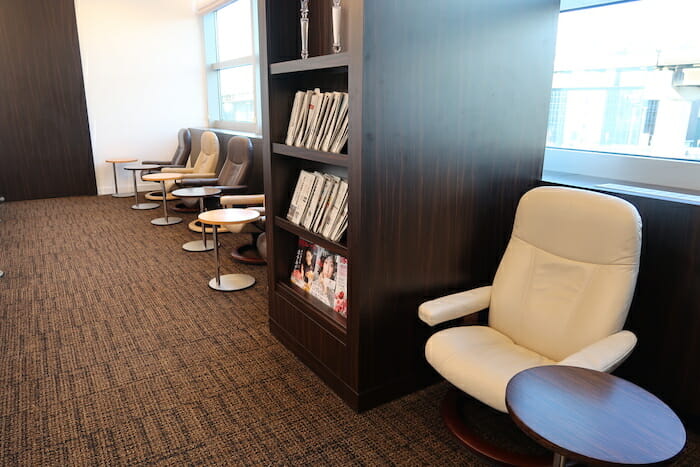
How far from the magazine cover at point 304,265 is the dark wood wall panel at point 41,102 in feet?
17.3

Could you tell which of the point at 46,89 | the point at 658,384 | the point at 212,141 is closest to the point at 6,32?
the point at 46,89

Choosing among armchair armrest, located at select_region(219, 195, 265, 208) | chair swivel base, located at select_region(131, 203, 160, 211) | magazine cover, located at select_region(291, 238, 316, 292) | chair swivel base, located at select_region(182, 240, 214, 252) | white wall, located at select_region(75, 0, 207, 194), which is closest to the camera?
magazine cover, located at select_region(291, 238, 316, 292)

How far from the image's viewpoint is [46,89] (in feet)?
20.2

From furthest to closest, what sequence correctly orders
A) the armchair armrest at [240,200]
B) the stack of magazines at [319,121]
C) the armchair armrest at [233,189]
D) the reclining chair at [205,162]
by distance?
the reclining chair at [205,162] < the armchair armrest at [233,189] < the armchair armrest at [240,200] < the stack of magazines at [319,121]

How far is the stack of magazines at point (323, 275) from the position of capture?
224cm

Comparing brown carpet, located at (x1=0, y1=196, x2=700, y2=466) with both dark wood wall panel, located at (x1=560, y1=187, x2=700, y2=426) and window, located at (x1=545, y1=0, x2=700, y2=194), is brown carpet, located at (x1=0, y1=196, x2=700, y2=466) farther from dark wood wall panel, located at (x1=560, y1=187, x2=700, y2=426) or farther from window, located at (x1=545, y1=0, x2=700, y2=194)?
window, located at (x1=545, y1=0, x2=700, y2=194)

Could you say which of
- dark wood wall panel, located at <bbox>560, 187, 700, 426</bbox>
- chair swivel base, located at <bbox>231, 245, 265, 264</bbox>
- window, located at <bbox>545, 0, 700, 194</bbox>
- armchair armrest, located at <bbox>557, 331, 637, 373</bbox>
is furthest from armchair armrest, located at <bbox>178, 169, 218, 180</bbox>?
armchair armrest, located at <bbox>557, 331, 637, 373</bbox>

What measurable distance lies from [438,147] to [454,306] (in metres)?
0.64

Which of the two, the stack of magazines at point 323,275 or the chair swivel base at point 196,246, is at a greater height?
the stack of magazines at point 323,275

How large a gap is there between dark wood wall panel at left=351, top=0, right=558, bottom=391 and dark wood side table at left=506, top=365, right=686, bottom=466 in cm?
73

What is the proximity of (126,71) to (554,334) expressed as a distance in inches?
259

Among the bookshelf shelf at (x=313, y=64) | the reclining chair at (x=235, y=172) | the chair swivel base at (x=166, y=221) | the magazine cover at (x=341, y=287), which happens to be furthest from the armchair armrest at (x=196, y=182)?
the magazine cover at (x=341, y=287)

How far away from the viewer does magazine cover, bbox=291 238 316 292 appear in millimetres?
2494

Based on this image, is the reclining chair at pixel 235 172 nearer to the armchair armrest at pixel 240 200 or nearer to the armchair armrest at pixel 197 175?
the armchair armrest at pixel 197 175
